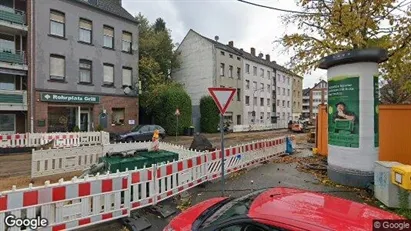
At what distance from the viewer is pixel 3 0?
60.6 feet

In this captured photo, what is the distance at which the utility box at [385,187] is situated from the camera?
604cm

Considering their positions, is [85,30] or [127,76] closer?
[85,30]

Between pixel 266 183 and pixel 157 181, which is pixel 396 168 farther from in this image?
pixel 157 181

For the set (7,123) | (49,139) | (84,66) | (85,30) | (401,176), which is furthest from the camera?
(85,30)

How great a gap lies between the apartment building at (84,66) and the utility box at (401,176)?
2026 cm

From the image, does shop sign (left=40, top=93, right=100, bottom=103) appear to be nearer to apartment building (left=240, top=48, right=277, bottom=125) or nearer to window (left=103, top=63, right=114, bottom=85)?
window (left=103, top=63, right=114, bottom=85)

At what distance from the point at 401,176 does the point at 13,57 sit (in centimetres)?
2140

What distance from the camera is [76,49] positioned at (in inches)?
839

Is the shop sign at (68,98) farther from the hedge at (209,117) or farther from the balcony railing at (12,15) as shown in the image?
the hedge at (209,117)

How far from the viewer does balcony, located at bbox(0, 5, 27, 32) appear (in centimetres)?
1738

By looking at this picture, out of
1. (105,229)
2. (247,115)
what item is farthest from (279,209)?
(247,115)

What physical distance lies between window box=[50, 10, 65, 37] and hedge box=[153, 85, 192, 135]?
33.9ft

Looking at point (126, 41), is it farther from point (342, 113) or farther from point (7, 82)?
point (342, 113)

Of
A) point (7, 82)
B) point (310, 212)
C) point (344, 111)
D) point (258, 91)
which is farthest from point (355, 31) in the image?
point (258, 91)
